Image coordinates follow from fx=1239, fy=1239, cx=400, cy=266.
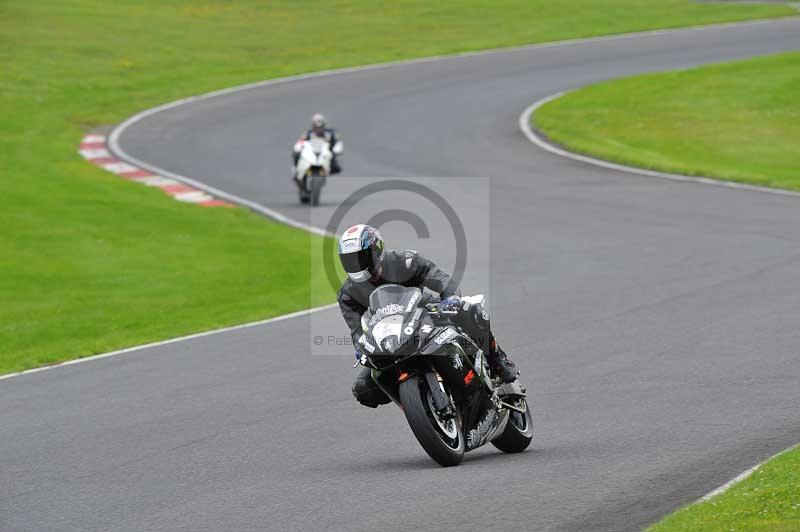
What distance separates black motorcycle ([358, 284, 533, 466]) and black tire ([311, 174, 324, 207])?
1546 cm

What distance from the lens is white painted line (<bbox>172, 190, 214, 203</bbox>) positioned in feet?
80.8

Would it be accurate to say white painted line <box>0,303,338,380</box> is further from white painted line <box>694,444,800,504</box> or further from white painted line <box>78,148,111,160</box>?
white painted line <box>78,148,111,160</box>

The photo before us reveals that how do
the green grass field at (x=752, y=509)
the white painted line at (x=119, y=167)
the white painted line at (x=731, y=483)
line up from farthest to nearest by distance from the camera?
the white painted line at (x=119, y=167) → the white painted line at (x=731, y=483) → the green grass field at (x=752, y=509)

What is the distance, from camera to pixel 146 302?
1678 centimetres

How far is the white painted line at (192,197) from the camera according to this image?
24.6 m

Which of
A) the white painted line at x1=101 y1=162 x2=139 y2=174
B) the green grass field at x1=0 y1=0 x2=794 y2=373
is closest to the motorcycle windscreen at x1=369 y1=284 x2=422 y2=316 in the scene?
the green grass field at x1=0 y1=0 x2=794 y2=373

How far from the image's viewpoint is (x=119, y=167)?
2822cm

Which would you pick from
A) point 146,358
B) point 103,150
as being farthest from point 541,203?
point 103,150

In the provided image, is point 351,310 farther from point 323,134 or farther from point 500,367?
point 323,134

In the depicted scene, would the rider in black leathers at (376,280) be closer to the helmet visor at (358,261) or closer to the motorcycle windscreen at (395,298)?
the helmet visor at (358,261)

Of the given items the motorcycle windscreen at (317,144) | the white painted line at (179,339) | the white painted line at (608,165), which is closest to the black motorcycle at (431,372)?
the white painted line at (179,339)

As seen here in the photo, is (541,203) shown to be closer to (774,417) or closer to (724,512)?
(774,417)

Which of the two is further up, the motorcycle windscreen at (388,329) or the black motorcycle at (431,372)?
the motorcycle windscreen at (388,329)

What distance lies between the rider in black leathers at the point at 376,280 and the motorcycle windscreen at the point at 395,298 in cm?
16
